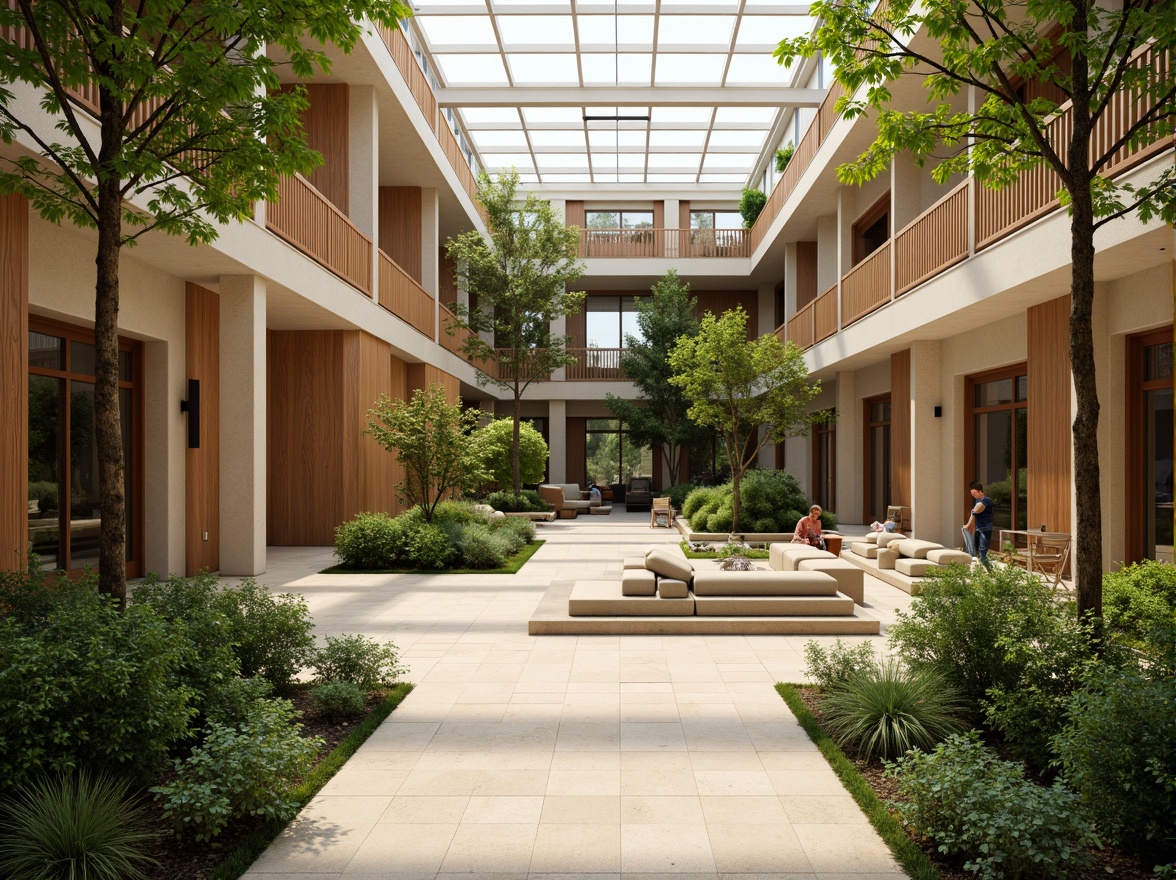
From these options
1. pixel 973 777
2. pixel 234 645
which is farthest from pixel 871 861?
pixel 234 645

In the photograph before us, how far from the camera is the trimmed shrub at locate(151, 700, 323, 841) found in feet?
13.0

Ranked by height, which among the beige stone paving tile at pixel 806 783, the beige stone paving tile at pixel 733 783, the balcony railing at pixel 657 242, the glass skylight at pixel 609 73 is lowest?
the beige stone paving tile at pixel 806 783

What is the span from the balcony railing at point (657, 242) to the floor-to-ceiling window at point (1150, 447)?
22.3 m

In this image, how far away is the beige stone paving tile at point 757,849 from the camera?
149 inches

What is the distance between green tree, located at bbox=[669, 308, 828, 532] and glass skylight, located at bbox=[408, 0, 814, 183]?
21.4 ft

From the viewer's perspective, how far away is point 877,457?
21.5 metres

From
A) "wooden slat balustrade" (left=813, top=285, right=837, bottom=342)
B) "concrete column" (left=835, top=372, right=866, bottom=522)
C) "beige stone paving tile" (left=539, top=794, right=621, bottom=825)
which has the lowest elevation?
"beige stone paving tile" (left=539, top=794, right=621, bottom=825)

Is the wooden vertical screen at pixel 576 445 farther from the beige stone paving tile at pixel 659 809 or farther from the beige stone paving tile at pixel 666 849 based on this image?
the beige stone paving tile at pixel 666 849

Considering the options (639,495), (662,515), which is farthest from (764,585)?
(639,495)

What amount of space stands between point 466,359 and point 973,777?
2491 centimetres

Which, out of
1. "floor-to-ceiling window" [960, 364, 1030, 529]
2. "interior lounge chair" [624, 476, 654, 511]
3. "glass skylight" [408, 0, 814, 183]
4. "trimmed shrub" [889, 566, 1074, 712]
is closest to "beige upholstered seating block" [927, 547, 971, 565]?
"floor-to-ceiling window" [960, 364, 1030, 529]

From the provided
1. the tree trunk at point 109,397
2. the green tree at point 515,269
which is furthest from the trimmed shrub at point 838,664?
the green tree at point 515,269

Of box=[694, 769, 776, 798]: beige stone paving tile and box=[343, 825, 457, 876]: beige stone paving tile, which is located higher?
box=[343, 825, 457, 876]: beige stone paving tile

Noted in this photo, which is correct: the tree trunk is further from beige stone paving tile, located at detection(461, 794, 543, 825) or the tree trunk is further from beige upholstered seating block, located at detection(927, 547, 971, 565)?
beige upholstered seating block, located at detection(927, 547, 971, 565)
